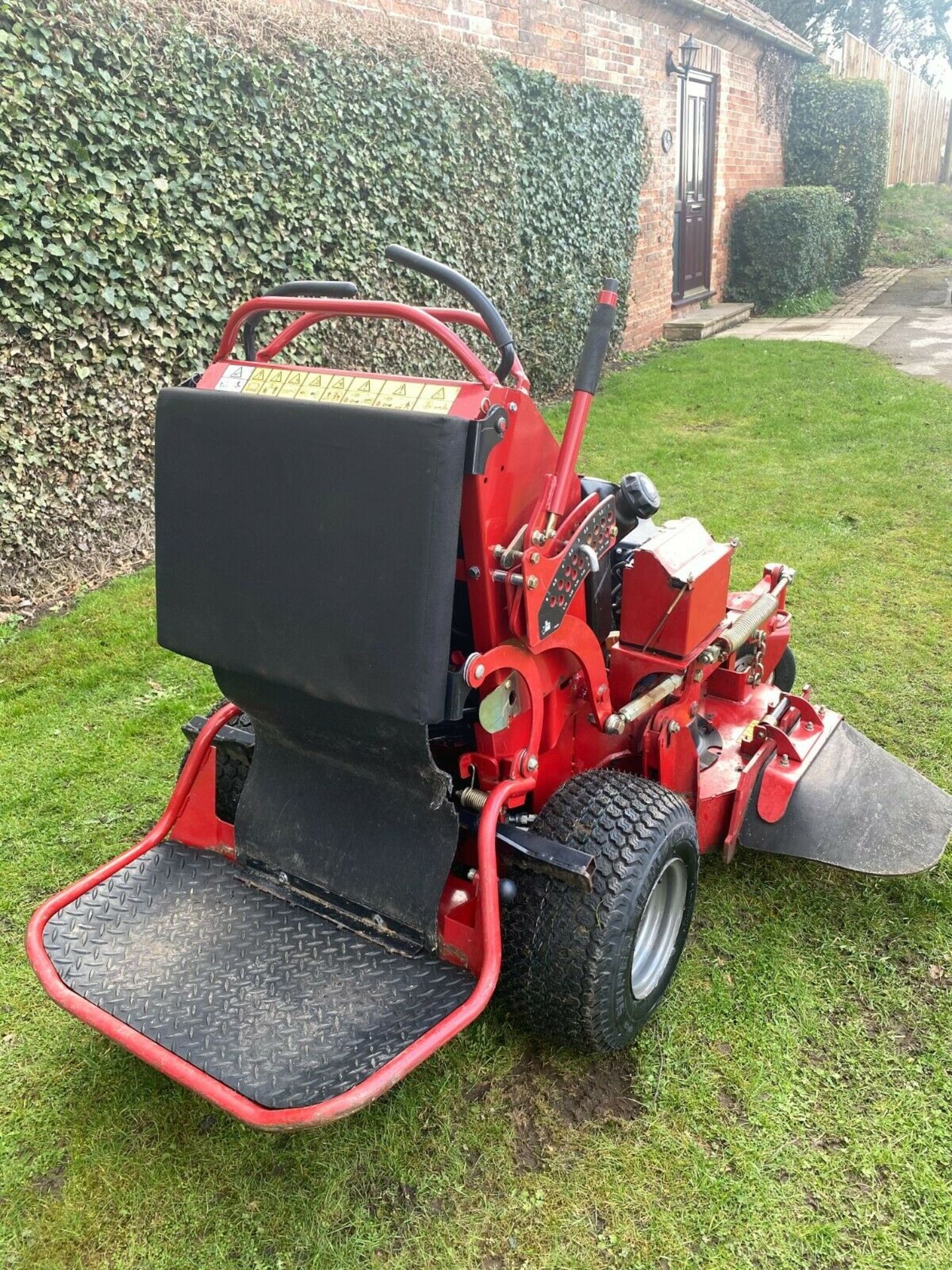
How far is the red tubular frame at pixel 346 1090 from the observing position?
183cm

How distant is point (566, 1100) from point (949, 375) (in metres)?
8.74

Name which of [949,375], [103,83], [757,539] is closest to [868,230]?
[949,375]

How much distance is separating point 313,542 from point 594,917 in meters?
1.01

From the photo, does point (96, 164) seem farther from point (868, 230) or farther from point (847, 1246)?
point (868, 230)

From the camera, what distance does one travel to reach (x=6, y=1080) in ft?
7.80

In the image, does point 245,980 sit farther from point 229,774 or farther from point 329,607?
point 329,607

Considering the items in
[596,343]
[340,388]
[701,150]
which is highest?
[701,150]

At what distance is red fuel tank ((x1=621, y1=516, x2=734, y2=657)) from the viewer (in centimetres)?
261

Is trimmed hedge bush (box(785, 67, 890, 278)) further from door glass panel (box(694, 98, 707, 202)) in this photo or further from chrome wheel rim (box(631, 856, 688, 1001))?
chrome wheel rim (box(631, 856, 688, 1001))

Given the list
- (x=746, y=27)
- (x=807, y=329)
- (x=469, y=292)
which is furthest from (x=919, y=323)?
(x=469, y=292)

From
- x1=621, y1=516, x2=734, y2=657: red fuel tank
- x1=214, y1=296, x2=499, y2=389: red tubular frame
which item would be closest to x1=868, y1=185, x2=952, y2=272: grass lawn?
x1=621, y1=516, x2=734, y2=657: red fuel tank

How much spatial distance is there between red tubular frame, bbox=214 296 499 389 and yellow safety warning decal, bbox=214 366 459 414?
68 millimetres

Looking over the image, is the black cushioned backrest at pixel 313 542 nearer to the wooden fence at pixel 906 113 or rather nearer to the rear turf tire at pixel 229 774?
the rear turf tire at pixel 229 774

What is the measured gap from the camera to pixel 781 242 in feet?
42.4
